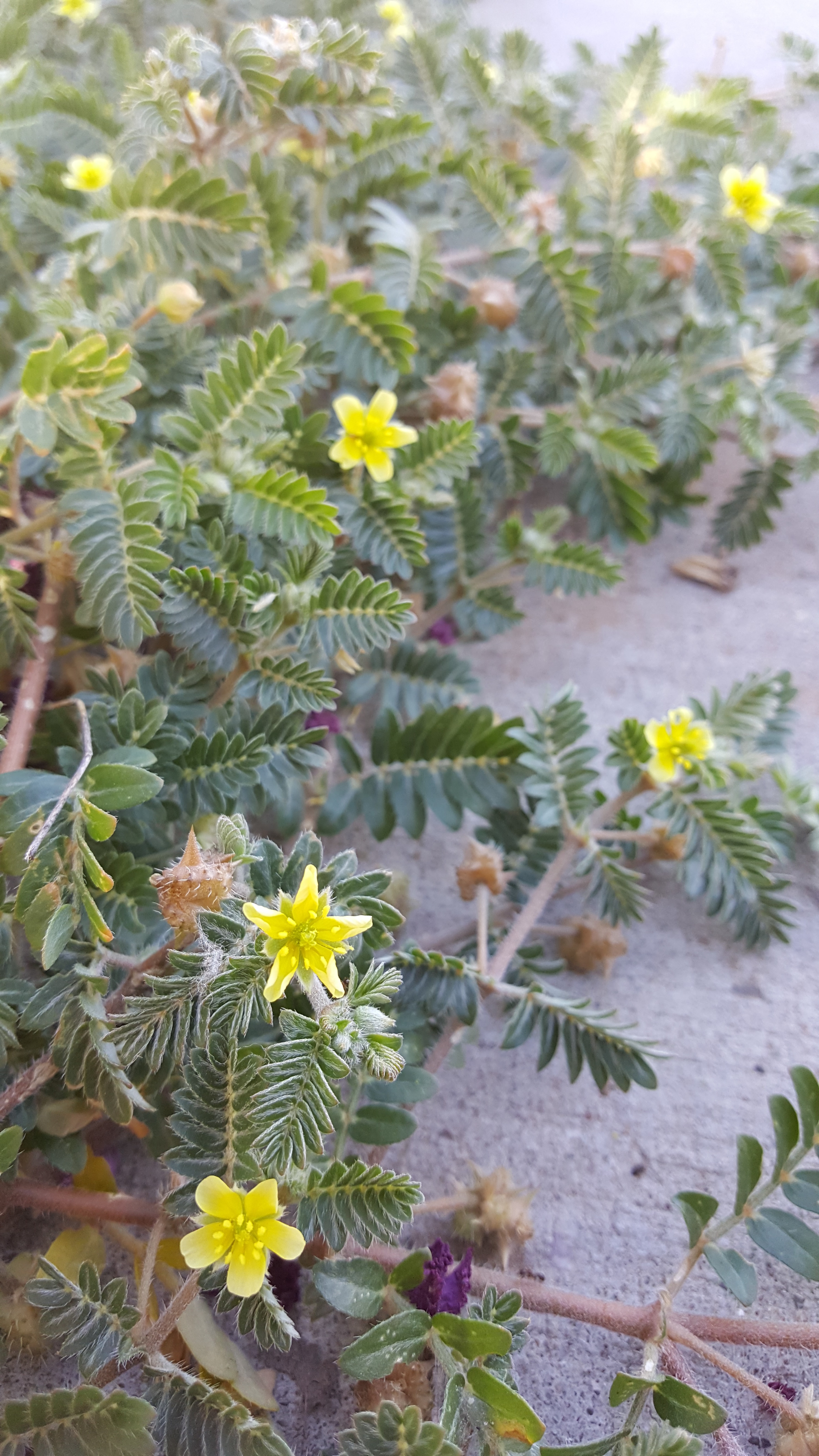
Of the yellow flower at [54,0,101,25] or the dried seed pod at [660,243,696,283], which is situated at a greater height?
the yellow flower at [54,0,101,25]

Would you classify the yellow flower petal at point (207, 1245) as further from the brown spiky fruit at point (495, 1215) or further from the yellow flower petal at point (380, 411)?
the yellow flower petal at point (380, 411)

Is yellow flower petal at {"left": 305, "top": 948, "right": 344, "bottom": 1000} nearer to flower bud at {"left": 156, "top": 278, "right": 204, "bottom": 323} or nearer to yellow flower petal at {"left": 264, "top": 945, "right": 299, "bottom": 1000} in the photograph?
yellow flower petal at {"left": 264, "top": 945, "right": 299, "bottom": 1000}

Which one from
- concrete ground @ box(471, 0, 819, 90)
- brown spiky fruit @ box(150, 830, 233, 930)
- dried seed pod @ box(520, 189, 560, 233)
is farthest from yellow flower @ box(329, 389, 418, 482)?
concrete ground @ box(471, 0, 819, 90)

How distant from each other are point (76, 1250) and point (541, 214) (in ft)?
5.37

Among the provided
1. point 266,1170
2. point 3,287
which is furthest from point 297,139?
point 266,1170

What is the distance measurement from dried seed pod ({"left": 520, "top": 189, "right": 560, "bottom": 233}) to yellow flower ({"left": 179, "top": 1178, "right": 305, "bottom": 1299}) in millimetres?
1508

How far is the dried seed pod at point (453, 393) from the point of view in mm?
1361

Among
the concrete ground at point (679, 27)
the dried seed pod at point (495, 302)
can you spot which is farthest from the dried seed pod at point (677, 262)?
the concrete ground at point (679, 27)

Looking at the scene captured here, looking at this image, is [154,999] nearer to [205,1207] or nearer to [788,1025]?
[205,1207]

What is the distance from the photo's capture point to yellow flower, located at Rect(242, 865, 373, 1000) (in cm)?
72

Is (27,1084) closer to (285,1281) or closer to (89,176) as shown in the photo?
(285,1281)

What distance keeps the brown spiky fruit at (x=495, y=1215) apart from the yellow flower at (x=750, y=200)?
1.55m

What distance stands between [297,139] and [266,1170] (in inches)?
58.5

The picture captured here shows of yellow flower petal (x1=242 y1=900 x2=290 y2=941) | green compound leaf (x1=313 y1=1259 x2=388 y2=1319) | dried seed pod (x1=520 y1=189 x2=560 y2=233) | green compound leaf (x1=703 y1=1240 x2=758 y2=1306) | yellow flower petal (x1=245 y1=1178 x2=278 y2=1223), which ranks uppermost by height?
dried seed pod (x1=520 y1=189 x2=560 y2=233)
